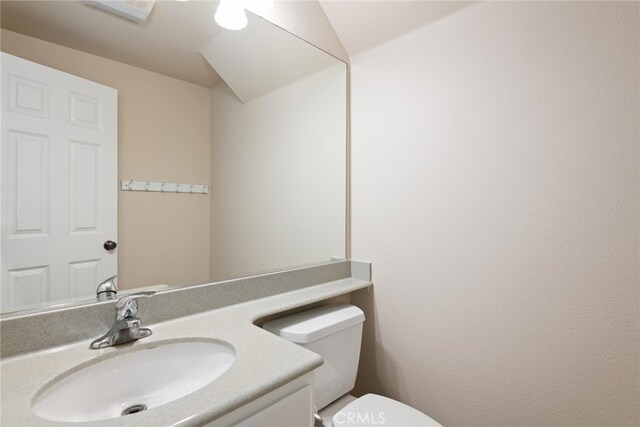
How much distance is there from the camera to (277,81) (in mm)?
1536

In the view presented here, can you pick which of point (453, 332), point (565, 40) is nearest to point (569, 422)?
point (453, 332)

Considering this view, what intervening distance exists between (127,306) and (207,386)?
0.40 meters

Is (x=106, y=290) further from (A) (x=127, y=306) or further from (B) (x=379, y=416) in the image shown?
(B) (x=379, y=416)

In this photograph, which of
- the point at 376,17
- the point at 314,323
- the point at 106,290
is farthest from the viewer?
the point at 376,17

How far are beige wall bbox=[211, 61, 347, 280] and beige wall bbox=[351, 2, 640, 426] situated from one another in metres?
0.17

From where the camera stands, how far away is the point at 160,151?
3.63 feet

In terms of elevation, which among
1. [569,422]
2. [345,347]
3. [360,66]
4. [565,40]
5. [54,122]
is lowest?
[569,422]

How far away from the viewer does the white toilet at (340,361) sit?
1.15 metres

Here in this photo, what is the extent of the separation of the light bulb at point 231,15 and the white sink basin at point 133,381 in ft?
4.11

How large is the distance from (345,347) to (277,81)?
4.39 ft

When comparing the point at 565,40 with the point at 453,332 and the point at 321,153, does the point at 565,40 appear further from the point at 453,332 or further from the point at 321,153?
the point at 453,332

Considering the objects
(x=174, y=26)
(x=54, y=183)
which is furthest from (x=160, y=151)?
(x=174, y=26)

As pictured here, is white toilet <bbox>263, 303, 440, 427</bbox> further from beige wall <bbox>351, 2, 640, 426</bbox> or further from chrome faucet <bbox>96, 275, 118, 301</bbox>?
chrome faucet <bbox>96, 275, 118, 301</bbox>

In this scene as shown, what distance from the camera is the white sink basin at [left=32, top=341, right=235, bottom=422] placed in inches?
28.3
